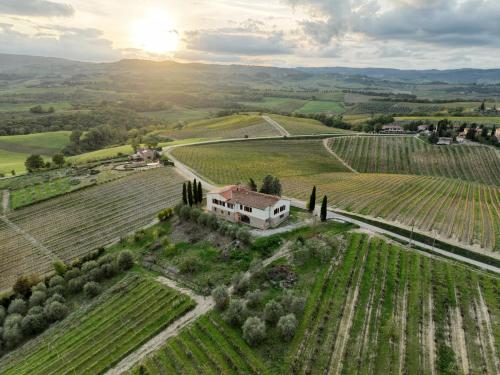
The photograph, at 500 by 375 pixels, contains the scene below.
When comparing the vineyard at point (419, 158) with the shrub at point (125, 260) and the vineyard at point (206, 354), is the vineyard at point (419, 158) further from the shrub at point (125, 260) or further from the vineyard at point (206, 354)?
the vineyard at point (206, 354)

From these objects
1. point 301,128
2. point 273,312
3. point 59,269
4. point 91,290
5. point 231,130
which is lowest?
point 59,269

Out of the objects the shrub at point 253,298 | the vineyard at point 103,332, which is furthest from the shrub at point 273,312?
the vineyard at point 103,332

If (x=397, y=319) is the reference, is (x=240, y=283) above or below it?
below

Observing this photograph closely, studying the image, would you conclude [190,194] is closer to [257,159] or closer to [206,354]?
[206,354]

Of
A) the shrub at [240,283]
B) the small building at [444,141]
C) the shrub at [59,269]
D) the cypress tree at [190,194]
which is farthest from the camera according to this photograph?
the small building at [444,141]

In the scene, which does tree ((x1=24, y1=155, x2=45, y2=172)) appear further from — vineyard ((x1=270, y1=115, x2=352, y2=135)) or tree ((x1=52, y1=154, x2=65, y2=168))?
vineyard ((x1=270, y1=115, x2=352, y2=135))

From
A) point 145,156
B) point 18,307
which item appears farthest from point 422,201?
point 145,156

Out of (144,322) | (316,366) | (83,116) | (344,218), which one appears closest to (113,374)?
(144,322)
